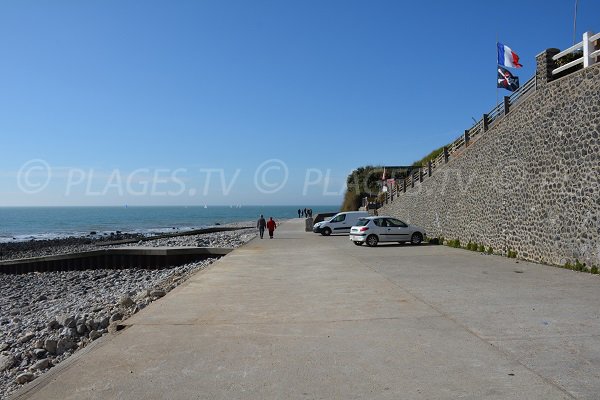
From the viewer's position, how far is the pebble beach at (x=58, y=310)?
8.95m

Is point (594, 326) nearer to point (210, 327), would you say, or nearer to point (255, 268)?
point (210, 327)

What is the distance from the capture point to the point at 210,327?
754cm

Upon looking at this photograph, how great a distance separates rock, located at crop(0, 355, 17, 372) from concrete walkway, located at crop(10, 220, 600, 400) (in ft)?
8.22

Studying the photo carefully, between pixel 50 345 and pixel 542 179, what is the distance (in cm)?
1407

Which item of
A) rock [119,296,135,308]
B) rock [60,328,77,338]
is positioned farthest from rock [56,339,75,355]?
rock [119,296,135,308]

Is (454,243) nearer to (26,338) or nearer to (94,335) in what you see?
(94,335)

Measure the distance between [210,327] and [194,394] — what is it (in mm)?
2828

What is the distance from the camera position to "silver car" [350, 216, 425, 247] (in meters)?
25.2

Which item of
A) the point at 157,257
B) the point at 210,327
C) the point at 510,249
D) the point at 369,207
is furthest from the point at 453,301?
the point at 369,207

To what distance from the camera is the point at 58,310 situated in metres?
16.0

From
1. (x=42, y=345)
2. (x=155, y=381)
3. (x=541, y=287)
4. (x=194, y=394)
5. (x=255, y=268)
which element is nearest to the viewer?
(x=194, y=394)

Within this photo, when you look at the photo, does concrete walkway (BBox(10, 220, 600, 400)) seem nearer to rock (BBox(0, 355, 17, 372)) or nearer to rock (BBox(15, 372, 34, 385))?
rock (BBox(15, 372, 34, 385))

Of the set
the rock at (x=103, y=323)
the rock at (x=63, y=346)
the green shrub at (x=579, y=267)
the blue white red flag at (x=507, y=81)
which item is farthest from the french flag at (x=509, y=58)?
the rock at (x=63, y=346)

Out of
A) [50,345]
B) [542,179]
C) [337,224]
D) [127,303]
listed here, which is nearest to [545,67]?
[542,179]
